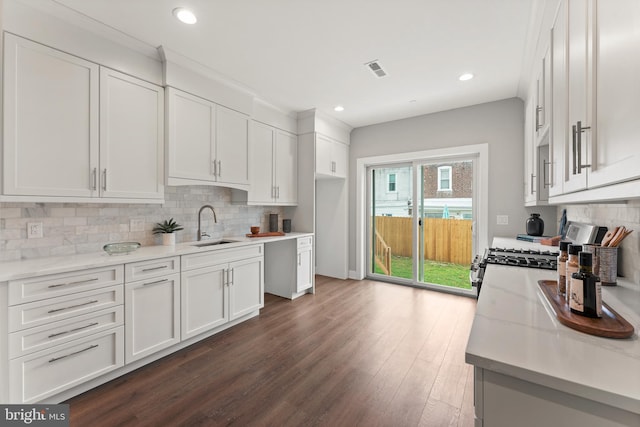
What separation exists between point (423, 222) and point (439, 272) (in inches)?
31.9

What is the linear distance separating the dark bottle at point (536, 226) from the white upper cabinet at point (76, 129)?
4014 mm

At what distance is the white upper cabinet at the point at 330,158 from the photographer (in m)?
4.23

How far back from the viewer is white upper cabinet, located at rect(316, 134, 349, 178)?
4.23 metres

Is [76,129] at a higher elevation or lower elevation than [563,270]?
higher

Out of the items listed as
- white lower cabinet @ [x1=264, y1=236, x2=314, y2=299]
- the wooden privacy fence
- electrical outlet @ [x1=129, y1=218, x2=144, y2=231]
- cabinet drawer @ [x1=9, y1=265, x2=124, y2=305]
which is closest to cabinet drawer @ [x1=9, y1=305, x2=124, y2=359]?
cabinet drawer @ [x1=9, y1=265, x2=124, y2=305]

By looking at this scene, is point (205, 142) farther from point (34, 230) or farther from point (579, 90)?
point (579, 90)

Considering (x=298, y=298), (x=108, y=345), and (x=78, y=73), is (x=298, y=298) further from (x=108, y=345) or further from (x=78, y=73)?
(x=78, y=73)

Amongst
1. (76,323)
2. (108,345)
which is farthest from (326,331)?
(76,323)

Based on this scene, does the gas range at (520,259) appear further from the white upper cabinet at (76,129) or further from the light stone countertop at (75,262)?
the white upper cabinet at (76,129)

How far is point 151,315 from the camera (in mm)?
2258

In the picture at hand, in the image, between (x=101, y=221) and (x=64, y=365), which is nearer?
(x=64, y=365)

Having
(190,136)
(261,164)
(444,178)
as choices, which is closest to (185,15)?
(190,136)

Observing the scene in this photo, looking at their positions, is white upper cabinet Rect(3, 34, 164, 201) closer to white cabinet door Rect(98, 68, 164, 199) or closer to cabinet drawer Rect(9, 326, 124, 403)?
white cabinet door Rect(98, 68, 164, 199)

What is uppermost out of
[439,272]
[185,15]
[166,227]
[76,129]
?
[185,15]
